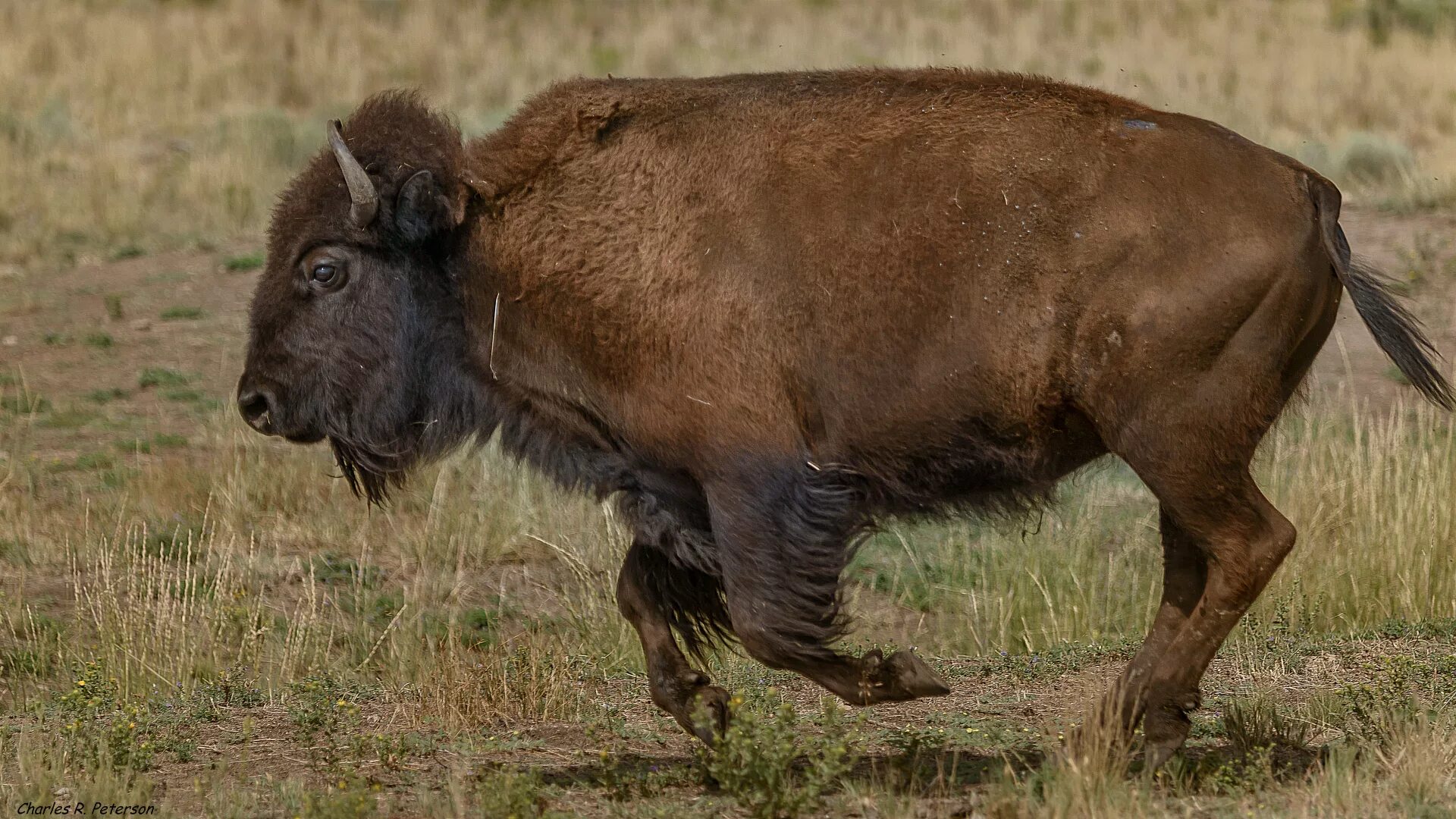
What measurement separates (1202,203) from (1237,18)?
2432 centimetres

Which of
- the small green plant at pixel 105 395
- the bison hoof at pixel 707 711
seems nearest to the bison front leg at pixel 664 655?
the bison hoof at pixel 707 711

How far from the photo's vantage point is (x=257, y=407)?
18.2 feet

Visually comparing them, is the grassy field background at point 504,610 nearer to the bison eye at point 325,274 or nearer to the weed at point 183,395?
the weed at point 183,395

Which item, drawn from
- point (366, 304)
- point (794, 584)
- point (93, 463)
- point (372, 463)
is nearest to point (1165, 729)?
point (794, 584)

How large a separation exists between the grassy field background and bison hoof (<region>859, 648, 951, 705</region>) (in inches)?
6.2

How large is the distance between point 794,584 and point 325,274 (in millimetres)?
1765

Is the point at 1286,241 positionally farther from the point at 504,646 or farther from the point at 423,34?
the point at 423,34

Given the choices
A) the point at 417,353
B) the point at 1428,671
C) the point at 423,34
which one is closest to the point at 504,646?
the point at 417,353

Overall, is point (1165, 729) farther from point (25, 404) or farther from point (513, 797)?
point (25, 404)

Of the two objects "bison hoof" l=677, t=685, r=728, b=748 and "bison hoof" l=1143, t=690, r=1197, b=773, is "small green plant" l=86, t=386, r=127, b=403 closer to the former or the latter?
"bison hoof" l=677, t=685, r=728, b=748

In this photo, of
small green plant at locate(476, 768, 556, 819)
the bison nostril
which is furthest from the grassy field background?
the bison nostril

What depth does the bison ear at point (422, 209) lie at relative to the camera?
5285 millimetres

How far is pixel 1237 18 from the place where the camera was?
27562 mm

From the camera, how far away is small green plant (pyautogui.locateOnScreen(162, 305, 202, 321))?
1290 cm
